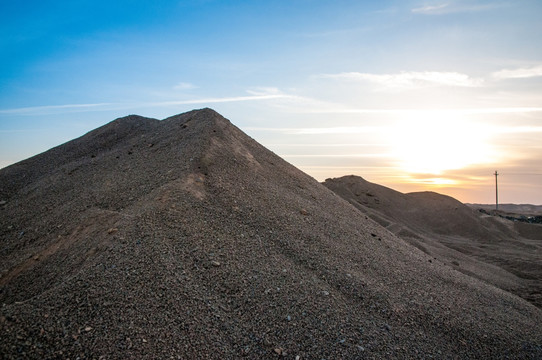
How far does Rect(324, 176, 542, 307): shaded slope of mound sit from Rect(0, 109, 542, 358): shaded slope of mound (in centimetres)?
416

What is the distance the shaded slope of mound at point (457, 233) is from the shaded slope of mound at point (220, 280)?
4163mm

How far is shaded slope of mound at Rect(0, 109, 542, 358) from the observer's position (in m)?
3.34

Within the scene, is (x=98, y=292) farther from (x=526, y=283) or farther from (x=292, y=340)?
(x=526, y=283)

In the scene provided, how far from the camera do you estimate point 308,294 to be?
4.16 m

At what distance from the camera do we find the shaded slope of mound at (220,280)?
11.0 feet

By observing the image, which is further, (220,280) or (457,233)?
(457,233)

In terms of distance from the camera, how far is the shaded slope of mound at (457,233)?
9625mm

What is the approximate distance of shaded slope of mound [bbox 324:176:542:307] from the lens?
9.62 metres

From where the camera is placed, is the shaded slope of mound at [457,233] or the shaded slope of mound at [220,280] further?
the shaded slope of mound at [457,233]

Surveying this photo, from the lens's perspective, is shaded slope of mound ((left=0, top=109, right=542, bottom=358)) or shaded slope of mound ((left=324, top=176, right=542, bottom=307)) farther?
shaded slope of mound ((left=324, top=176, right=542, bottom=307))

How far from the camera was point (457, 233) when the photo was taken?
16.9m

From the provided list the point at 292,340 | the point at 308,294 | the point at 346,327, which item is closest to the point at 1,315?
the point at 292,340

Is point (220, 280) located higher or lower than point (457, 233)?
higher

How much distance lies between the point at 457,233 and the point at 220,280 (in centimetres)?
1641
